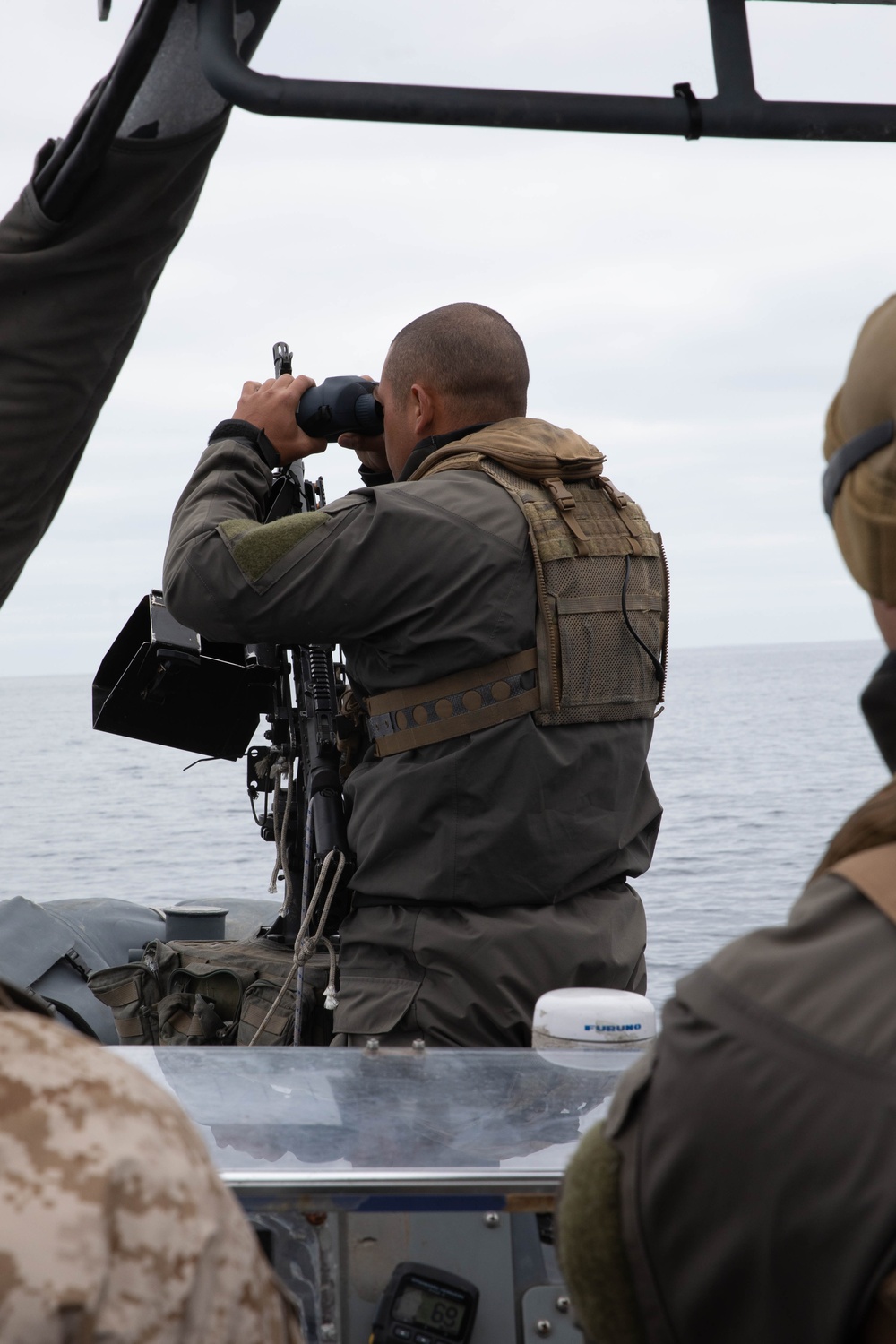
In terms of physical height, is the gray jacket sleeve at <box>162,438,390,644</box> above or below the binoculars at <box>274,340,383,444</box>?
below

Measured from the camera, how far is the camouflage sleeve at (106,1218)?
1.95 ft

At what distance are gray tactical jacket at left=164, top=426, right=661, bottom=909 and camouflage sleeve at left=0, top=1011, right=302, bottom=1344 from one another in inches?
58.1

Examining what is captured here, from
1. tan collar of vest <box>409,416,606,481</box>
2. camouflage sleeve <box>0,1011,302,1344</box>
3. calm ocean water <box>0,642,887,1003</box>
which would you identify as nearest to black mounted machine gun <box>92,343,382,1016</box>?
tan collar of vest <box>409,416,606,481</box>

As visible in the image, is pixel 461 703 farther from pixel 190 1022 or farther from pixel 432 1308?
pixel 432 1308

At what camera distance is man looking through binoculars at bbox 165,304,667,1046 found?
2137 millimetres

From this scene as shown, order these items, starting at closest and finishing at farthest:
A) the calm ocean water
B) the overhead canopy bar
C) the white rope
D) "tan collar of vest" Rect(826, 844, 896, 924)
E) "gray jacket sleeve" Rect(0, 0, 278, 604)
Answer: "tan collar of vest" Rect(826, 844, 896, 924), the overhead canopy bar, "gray jacket sleeve" Rect(0, 0, 278, 604), the white rope, the calm ocean water

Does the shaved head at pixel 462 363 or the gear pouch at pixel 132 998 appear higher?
the shaved head at pixel 462 363

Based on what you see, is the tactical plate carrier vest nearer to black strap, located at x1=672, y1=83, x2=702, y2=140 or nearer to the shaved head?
the shaved head

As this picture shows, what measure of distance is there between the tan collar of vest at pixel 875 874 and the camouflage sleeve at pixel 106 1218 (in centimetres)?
38

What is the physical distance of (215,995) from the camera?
8.25 ft

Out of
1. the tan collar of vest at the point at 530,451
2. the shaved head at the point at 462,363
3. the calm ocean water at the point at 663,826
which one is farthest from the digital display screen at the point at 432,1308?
the shaved head at the point at 462,363

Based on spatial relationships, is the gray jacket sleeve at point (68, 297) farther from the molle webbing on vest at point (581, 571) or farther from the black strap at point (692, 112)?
the molle webbing on vest at point (581, 571)

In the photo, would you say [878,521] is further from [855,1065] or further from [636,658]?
[636,658]

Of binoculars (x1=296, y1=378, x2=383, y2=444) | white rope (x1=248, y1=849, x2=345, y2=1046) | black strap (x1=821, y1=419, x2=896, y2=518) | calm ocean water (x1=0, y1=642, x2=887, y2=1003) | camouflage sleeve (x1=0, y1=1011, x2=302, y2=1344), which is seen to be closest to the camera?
camouflage sleeve (x1=0, y1=1011, x2=302, y2=1344)
